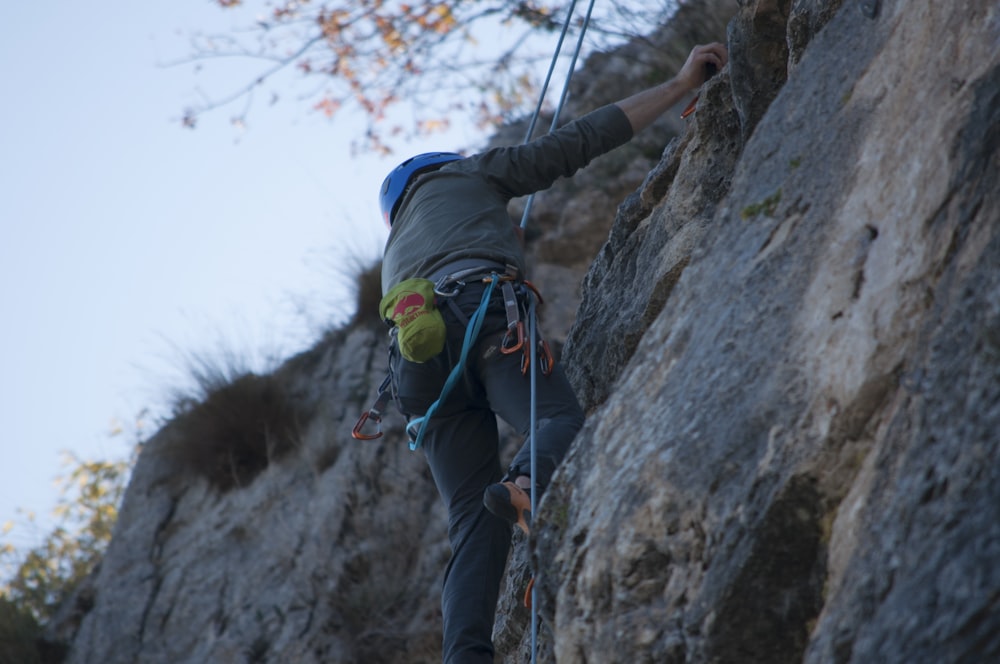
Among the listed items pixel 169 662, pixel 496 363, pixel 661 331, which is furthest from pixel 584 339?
pixel 169 662

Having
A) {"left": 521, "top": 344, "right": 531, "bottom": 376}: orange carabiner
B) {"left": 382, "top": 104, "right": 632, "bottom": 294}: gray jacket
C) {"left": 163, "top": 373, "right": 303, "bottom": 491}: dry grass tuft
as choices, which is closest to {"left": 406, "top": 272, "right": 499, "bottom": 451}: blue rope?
{"left": 521, "top": 344, "right": 531, "bottom": 376}: orange carabiner

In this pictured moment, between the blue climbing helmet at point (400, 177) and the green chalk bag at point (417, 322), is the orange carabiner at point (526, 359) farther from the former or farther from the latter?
the blue climbing helmet at point (400, 177)

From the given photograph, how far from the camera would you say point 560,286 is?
8.13 metres

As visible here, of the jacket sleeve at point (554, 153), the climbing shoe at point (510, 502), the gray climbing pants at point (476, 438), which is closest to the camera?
the climbing shoe at point (510, 502)

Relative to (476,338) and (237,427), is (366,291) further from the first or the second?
(476,338)

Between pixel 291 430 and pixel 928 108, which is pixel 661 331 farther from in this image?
pixel 291 430

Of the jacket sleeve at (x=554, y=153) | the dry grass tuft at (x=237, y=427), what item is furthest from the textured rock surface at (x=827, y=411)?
the dry grass tuft at (x=237, y=427)

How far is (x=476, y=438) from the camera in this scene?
12.4ft

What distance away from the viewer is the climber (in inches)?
131

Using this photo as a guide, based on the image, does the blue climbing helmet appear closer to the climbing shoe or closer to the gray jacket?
the gray jacket

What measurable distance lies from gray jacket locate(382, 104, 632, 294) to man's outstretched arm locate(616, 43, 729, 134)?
5 cm

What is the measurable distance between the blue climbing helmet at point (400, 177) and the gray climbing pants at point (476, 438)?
0.72 metres

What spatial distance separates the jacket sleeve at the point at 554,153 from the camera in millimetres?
4027

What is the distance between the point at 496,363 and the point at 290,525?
432 centimetres
